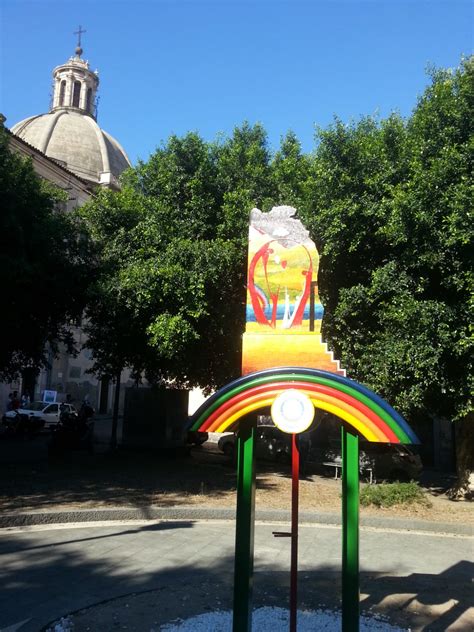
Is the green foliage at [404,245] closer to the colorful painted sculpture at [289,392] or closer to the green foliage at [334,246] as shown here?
the green foliage at [334,246]

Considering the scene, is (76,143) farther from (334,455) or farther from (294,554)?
(294,554)

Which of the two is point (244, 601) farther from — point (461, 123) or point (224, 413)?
point (461, 123)

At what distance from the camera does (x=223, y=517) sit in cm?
1042

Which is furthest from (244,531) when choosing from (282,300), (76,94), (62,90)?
(62,90)

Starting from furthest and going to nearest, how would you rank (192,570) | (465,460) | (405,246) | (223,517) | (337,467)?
(337,467)
(465,460)
(405,246)
(223,517)
(192,570)

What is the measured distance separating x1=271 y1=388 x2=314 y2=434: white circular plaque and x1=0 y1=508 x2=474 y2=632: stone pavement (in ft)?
7.75

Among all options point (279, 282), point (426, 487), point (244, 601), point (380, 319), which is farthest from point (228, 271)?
point (244, 601)

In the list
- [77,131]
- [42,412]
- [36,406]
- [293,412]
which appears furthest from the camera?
[77,131]

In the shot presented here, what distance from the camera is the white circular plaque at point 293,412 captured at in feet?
16.8

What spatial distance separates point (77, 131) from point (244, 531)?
55561mm

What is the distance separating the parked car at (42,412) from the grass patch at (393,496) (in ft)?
56.3

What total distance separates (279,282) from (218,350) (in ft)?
31.1

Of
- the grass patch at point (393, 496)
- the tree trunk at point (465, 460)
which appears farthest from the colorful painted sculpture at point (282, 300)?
the tree trunk at point (465, 460)

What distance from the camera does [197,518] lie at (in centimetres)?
1034
